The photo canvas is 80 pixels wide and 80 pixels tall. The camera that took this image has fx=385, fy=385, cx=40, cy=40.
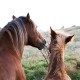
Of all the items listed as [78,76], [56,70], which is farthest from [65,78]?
[78,76]

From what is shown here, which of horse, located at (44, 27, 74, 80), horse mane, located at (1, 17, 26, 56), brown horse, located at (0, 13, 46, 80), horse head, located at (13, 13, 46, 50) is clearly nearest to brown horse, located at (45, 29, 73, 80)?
horse, located at (44, 27, 74, 80)

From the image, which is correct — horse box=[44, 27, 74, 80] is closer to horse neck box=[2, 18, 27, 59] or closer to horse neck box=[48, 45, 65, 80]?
horse neck box=[48, 45, 65, 80]

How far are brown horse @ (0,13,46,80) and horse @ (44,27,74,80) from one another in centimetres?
40

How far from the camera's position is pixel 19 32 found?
6.35 metres

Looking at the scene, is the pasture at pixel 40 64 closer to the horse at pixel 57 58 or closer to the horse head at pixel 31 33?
the horse head at pixel 31 33

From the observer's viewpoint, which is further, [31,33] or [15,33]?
[31,33]

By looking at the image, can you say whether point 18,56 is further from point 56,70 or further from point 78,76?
point 78,76

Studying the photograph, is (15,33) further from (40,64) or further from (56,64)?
(40,64)

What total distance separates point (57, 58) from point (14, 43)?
36.4 inches

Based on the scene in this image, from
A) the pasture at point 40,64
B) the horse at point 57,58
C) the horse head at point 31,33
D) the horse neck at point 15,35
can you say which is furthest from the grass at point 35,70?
the horse neck at point 15,35

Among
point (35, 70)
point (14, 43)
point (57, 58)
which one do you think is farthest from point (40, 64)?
point (14, 43)

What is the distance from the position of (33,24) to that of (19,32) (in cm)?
53

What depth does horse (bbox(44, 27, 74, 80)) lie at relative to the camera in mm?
6732

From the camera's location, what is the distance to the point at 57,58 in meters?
6.84
